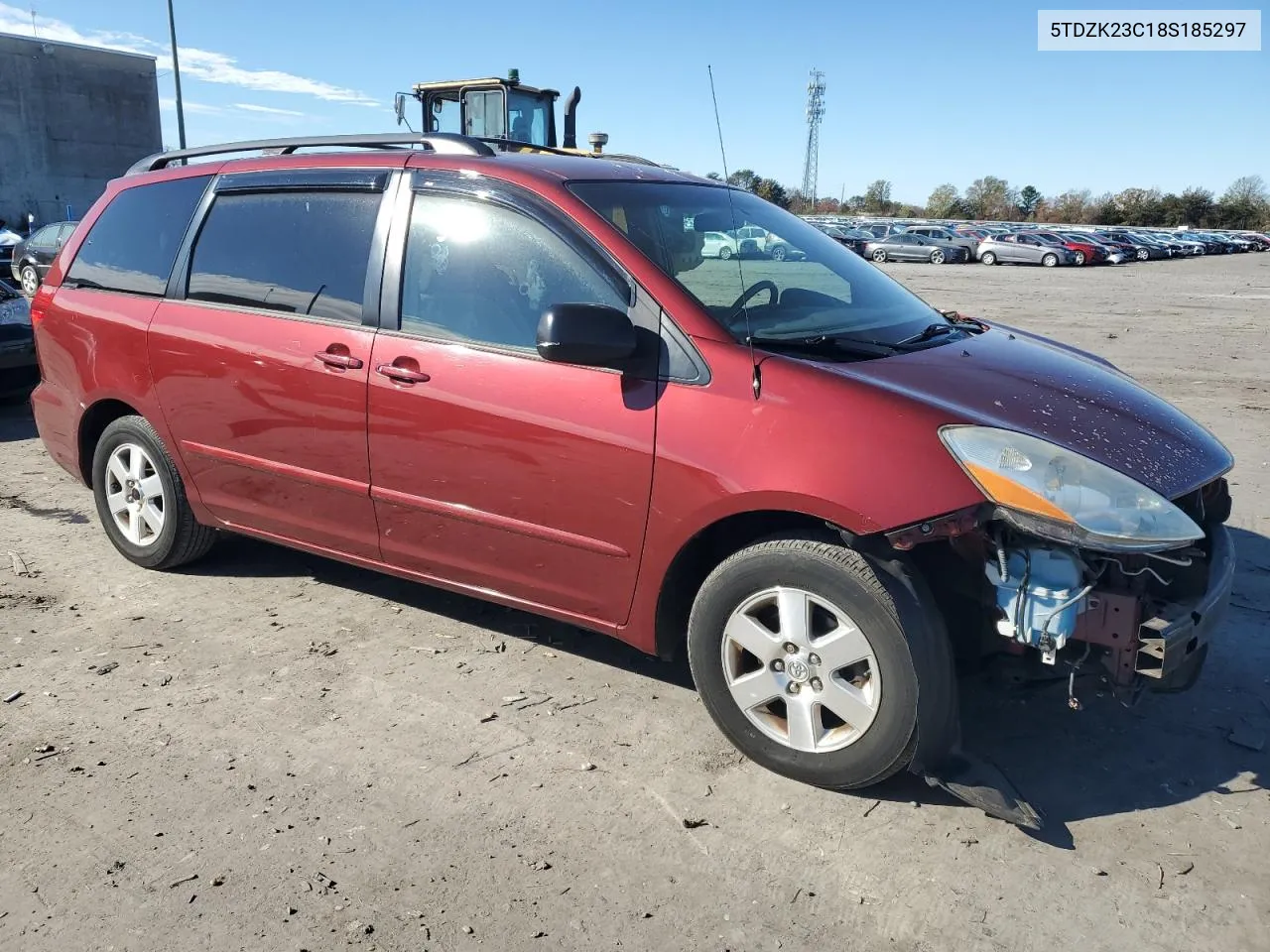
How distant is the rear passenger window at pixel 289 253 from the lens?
3.94 m

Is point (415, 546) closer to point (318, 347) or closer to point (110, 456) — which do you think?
point (318, 347)

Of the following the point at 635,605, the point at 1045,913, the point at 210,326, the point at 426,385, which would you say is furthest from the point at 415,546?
the point at 1045,913

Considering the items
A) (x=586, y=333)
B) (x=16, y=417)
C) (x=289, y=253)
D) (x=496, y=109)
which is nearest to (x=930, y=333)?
(x=586, y=333)

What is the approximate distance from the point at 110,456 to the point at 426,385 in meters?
2.18

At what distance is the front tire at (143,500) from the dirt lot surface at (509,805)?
0.95ft

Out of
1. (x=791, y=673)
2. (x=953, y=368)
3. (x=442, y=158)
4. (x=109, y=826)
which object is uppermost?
(x=442, y=158)

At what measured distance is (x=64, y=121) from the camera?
4972cm

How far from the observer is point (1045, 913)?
101 inches

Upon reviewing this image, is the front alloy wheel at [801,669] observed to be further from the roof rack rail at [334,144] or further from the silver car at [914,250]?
the silver car at [914,250]

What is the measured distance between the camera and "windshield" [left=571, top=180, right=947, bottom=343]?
346cm

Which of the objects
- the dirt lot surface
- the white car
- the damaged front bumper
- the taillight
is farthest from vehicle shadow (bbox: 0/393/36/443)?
the damaged front bumper

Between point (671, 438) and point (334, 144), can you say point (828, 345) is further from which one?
point (334, 144)

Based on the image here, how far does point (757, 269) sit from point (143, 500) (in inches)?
123

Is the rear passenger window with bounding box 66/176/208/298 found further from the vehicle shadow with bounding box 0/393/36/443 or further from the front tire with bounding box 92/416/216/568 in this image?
the vehicle shadow with bounding box 0/393/36/443
